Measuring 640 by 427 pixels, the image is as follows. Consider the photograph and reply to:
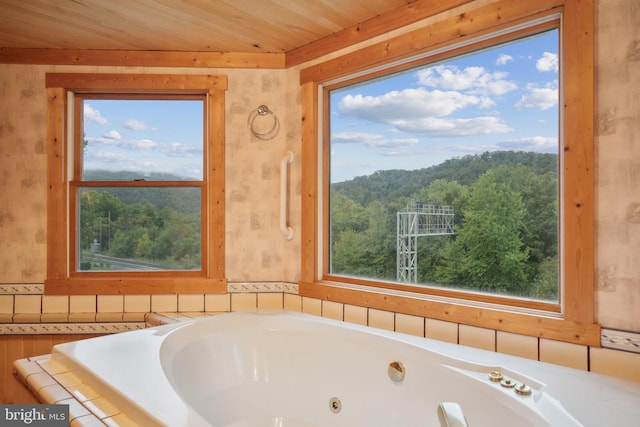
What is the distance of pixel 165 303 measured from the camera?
256cm

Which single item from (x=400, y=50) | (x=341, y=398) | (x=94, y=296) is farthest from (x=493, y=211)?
(x=94, y=296)

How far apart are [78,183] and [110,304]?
76 cm

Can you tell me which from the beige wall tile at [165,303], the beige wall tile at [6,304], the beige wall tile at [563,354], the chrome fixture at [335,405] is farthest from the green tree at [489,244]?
the beige wall tile at [6,304]

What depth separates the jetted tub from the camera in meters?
1.20

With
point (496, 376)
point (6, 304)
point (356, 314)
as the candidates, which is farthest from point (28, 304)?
point (496, 376)

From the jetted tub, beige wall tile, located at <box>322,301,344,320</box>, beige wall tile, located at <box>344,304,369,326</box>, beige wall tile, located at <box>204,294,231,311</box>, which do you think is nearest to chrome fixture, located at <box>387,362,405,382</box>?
the jetted tub

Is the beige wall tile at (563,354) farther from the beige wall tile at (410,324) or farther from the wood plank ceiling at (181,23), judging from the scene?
the wood plank ceiling at (181,23)

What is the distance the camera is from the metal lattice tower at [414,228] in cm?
205

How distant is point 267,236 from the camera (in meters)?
2.63

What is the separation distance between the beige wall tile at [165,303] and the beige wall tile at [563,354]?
1.95 meters

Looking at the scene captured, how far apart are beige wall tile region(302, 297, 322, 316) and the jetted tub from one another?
0.87 feet

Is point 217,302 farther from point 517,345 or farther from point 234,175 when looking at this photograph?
point 517,345

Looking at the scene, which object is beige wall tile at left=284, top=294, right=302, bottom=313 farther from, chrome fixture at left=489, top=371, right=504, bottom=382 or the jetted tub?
chrome fixture at left=489, top=371, right=504, bottom=382

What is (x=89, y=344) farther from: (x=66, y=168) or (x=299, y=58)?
(x=299, y=58)
